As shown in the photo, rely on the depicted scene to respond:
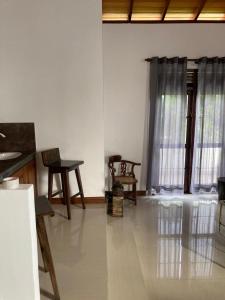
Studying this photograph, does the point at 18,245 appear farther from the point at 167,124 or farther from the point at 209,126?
the point at 209,126

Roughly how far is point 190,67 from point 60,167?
2.89m

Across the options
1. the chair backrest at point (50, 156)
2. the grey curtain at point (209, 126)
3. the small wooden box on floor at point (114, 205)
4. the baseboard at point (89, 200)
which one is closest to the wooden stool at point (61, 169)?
the chair backrest at point (50, 156)

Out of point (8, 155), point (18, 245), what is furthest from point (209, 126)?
point (18, 245)

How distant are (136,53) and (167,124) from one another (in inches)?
51.9

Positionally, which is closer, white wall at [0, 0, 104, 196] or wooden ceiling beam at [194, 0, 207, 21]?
white wall at [0, 0, 104, 196]

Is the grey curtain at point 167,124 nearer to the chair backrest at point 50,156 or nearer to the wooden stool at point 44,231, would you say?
the chair backrest at point 50,156

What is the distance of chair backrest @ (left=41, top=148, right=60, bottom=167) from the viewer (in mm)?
3295

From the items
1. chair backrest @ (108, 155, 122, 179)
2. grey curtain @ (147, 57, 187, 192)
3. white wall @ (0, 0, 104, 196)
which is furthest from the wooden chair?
white wall @ (0, 0, 104, 196)

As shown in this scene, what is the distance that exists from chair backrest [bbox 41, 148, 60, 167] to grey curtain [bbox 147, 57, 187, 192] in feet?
5.81

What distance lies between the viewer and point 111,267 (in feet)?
8.03

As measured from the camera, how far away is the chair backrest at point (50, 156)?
3295 millimetres

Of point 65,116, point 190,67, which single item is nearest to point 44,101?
point 65,116

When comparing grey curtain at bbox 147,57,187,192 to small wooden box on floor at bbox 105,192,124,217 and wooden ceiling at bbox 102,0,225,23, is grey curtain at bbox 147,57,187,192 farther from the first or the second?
small wooden box on floor at bbox 105,192,124,217

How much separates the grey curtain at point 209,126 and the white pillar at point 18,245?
379 centimetres
